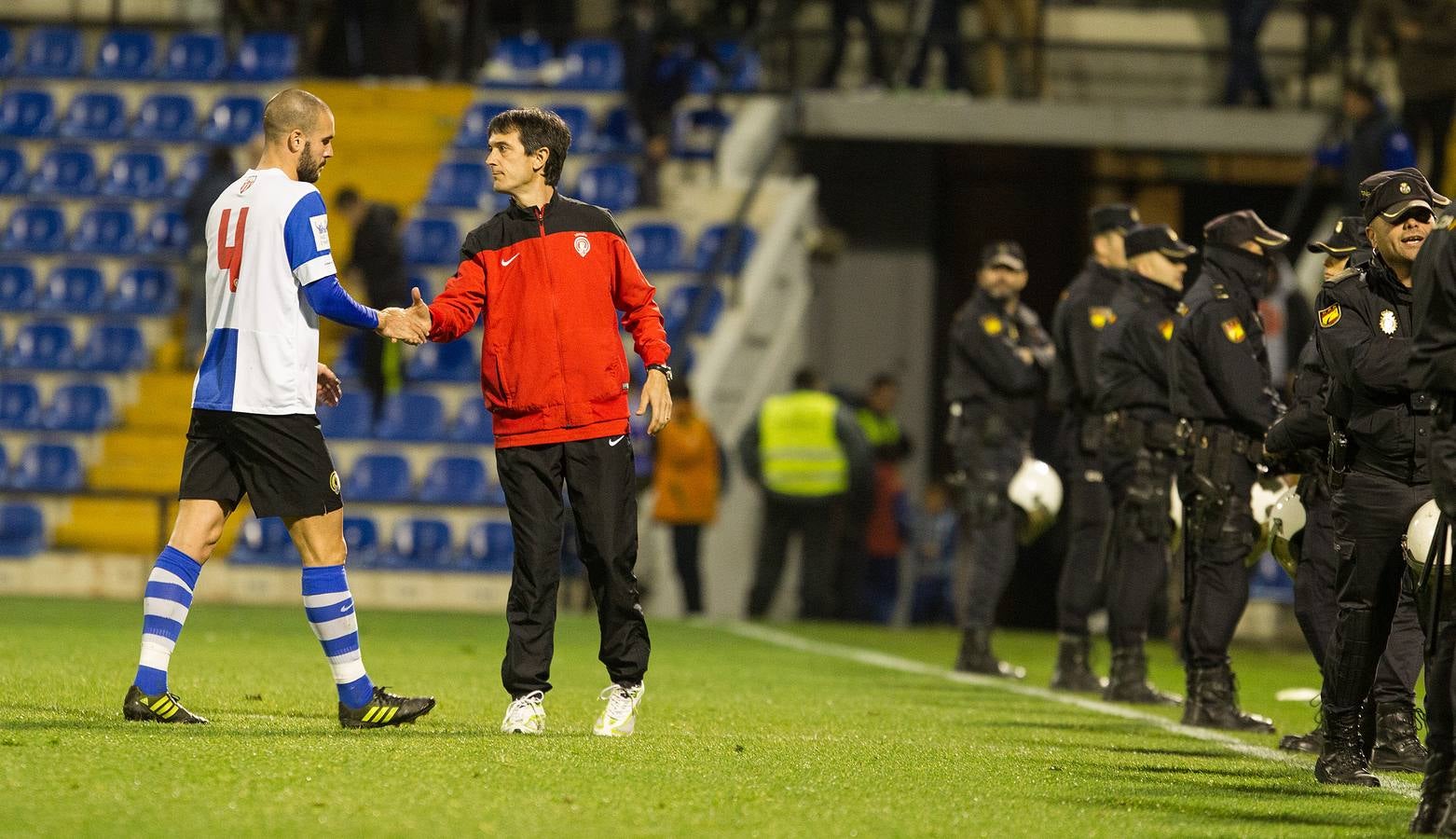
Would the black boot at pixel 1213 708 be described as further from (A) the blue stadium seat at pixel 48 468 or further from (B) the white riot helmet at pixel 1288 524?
(A) the blue stadium seat at pixel 48 468

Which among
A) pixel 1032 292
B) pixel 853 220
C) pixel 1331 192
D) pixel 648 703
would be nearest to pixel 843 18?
pixel 853 220

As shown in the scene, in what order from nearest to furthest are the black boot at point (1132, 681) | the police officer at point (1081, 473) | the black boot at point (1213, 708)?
the black boot at point (1213, 708)
the black boot at point (1132, 681)
the police officer at point (1081, 473)

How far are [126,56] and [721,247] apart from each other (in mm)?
7093

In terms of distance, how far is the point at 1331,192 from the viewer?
66.3 feet

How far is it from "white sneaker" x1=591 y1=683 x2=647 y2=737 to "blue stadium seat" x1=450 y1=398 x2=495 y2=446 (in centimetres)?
1054

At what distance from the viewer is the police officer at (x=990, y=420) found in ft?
38.2

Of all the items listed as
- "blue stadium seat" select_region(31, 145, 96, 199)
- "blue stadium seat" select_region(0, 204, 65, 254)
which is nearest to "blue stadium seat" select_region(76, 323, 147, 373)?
"blue stadium seat" select_region(0, 204, 65, 254)

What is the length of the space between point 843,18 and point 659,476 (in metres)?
6.02

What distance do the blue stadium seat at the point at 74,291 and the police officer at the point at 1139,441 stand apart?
11685 millimetres

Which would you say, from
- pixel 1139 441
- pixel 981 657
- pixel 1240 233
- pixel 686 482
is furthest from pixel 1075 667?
pixel 686 482

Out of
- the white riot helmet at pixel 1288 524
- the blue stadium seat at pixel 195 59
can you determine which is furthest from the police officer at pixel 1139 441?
the blue stadium seat at pixel 195 59

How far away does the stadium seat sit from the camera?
19703 millimetres

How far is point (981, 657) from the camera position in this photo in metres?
11.8

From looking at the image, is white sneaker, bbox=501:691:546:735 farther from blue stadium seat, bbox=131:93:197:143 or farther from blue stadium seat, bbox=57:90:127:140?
blue stadium seat, bbox=57:90:127:140
